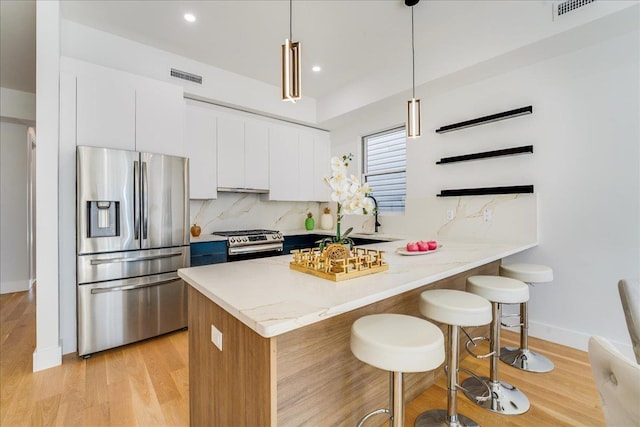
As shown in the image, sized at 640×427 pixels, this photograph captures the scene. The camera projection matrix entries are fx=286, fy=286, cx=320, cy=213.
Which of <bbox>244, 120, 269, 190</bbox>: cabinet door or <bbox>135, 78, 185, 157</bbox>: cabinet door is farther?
<bbox>244, 120, 269, 190</bbox>: cabinet door

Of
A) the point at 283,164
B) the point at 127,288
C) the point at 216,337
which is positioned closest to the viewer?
the point at 216,337

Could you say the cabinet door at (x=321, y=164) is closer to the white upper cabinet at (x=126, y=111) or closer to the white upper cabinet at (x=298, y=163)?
the white upper cabinet at (x=298, y=163)

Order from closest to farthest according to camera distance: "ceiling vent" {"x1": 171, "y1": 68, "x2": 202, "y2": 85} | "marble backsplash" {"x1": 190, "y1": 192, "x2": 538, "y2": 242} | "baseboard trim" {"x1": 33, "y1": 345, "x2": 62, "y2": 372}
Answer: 1. "baseboard trim" {"x1": 33, "y1": 345, "x2": 62, "y2": 372}
2. "marble backsplash" {"x1": 190, "y1": 192, "x2": 538, "y2": 242}
3. "ceiling vent" {"x1": 171, "y1": 68, "x2": 202, "y2": 85}

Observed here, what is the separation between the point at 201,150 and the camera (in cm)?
363

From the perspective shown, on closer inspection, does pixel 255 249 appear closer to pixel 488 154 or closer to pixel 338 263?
pixel 338 263

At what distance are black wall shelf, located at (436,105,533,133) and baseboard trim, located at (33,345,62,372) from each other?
430 cm

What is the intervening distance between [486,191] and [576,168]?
28.5 inches

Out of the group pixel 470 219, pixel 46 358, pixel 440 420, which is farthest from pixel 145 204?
pixel 470 219

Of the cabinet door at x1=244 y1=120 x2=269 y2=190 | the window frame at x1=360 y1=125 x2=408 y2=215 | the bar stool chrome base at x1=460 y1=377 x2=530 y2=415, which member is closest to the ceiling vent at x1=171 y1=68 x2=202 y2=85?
the cabinet door at x1=244 y1=120 x2=269 y2=190

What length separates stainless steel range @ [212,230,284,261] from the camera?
346cm

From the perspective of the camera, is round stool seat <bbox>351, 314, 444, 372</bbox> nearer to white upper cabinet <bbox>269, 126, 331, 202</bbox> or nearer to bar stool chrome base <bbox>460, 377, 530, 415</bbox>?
bar stool chrome base <bbox>460, 377, 530, 415</bbox>

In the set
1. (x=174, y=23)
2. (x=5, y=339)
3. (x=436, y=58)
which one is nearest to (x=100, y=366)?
(x=5, y=339)

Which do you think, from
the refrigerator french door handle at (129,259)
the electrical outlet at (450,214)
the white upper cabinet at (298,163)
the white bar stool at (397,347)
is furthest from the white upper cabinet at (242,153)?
the white bar stool at (397,347)

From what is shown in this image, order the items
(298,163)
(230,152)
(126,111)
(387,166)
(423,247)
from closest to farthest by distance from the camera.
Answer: (423,247) → (126,111) → (230,152) → (387,166) → (298,163)
